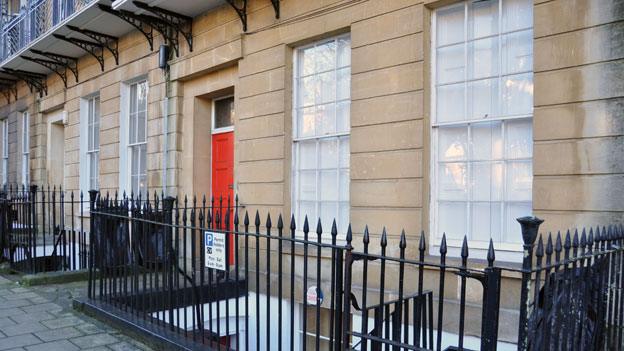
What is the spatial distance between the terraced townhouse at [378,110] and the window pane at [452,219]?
0.02 metres

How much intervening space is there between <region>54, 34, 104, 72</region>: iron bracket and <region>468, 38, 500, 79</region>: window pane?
851 cm

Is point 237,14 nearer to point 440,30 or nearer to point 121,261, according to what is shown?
point 440,30

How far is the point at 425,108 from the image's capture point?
5.49 metres

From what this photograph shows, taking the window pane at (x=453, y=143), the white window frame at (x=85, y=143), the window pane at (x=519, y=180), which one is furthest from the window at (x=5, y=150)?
the window pane at (x=519, y=180)

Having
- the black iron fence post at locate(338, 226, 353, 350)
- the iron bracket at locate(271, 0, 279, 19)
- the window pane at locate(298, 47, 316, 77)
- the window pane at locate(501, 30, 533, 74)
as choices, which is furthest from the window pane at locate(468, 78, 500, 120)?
the iron bracket at locate(271, 0, 279, 19)

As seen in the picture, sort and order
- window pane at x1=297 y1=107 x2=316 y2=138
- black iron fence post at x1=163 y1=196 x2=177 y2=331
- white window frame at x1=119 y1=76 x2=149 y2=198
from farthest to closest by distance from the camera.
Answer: white window frame at x1=119 y1=76 x2=149 y2=198, window pane at x1=297 y1=107 x2=316 y2=138, black iron fence post at x1=163 y1=196 x2=177 y2=331

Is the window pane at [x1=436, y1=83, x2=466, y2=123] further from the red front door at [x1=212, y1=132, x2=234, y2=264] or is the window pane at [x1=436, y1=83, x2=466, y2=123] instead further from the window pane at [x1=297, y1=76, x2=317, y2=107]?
the red front door at [x1=212, y1=132, x2=234, y2=264]

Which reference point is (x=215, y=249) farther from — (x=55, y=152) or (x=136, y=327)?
(x=55, y=152)

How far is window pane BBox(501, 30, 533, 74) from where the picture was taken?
4.87 m

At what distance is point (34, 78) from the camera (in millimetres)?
13836

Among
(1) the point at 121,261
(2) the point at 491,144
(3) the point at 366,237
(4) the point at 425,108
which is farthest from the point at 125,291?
(2) the point at 491,144

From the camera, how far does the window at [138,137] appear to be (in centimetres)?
1013

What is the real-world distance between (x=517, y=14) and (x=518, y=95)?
0.81 m

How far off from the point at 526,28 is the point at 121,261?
4920 millimetres
